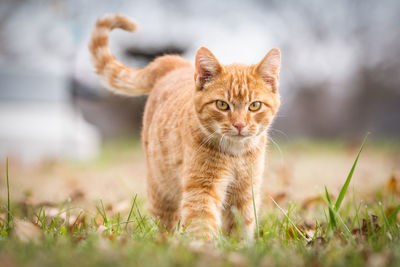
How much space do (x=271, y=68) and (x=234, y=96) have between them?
0.32 metres

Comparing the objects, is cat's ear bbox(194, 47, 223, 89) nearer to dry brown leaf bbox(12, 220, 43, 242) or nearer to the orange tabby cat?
the orange tabby cat

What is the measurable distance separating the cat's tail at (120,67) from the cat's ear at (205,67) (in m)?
0.88

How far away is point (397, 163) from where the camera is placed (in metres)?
5.73

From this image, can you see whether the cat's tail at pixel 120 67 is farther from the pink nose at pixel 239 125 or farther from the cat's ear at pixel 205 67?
the pink nose at pixel 239 125

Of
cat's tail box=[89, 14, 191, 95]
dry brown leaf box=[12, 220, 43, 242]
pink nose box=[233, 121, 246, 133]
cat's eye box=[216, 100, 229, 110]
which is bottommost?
dry brown leaf box=[12, 220, 43, 242]

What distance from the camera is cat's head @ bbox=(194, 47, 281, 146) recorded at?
2266mm

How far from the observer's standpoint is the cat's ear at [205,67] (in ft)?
7.66

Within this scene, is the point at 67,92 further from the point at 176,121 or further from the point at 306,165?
the point at 176,121

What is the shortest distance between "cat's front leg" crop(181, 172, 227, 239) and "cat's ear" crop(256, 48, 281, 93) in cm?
72

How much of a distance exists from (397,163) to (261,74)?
4.29 meters

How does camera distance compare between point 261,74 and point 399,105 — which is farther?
point 399,105

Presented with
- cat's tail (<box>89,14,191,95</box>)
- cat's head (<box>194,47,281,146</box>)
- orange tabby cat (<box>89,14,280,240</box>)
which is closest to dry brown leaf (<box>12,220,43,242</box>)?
orange tabby cat (<box>89,14,280,240</box>)

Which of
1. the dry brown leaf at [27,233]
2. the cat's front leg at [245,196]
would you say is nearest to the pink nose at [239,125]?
the cat's front leg at [245,196]

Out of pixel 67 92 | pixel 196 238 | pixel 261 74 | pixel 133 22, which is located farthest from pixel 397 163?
pixel 67 92
